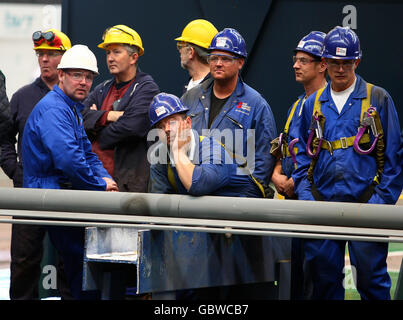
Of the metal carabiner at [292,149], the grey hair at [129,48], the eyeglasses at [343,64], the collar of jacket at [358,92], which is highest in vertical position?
the grey hair at [129,48]

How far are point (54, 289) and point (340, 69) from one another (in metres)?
2.67

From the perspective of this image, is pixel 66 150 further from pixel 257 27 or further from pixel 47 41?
pixel 257 27

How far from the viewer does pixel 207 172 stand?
3.68 metres

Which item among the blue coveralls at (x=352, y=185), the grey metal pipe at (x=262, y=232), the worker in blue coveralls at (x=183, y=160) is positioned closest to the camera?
the grey metal pipe at (x=262, y=232)

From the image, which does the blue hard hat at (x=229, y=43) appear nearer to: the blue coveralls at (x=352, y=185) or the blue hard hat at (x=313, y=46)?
the blue hard hat at (x=313, y=46)

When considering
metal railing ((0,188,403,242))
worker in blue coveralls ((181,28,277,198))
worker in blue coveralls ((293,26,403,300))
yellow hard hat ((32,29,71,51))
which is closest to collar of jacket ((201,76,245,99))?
worker in blue coveralls ((181,28,277,198))

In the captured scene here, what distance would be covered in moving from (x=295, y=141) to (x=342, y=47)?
724mm

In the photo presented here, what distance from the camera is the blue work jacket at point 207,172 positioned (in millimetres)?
3658

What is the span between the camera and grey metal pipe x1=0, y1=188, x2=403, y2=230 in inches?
118

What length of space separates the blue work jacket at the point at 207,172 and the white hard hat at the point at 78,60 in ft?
2.75

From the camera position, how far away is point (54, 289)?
17.7 feet

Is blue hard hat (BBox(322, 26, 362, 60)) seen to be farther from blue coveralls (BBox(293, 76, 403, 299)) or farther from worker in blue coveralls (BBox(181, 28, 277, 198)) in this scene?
worker in blue coveralls (BBox(181, 28, 277, 198))

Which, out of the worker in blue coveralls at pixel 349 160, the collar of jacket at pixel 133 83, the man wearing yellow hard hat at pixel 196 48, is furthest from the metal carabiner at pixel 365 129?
the collar of jacket at pixel 133 83
